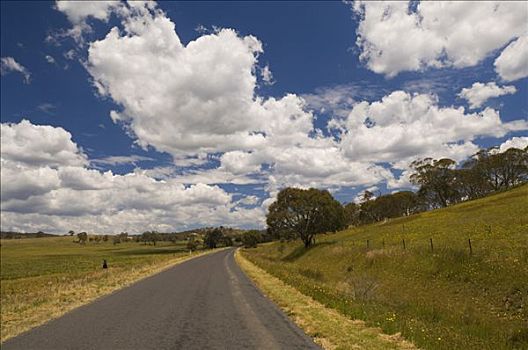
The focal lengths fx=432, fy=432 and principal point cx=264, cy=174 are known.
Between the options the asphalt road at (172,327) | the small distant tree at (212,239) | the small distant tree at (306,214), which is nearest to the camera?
the asphalt road at (172,327)

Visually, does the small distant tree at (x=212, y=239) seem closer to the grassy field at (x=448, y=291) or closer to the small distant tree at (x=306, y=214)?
the small distant tree at (x=306, y=214)

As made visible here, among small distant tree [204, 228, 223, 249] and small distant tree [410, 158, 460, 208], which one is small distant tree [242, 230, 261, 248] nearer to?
small distant tree [204, 228, 223, 249]

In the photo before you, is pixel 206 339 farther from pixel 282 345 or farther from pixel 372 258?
pixel 372 258

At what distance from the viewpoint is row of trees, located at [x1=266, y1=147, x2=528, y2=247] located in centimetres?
6431

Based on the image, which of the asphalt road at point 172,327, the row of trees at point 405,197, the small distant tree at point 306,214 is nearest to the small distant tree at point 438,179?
the row of trees at point 405,197

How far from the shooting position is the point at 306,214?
64812 millimetres

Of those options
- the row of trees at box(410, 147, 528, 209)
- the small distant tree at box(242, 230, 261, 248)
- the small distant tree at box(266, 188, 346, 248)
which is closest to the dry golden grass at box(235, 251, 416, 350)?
the small distant tree at box(266, 188, 346, 248)

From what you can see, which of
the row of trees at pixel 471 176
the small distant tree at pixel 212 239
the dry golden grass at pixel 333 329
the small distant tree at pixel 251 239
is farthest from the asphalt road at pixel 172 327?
the small distant tree at pixel 212 239

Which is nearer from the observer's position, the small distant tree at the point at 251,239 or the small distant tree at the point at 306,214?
the small distant tree at the point at 306,214

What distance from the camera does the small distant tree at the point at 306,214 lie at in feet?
209

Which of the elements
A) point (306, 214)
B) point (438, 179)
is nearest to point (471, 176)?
point (438, 179)

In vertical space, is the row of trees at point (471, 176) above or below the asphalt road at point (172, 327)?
above

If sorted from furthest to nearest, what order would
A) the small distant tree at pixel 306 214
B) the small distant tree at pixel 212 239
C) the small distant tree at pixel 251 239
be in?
the small distant tree at pixel 212 239 < the small distant tree at pixel 251 239 < the small distant tree at pixel 306 214

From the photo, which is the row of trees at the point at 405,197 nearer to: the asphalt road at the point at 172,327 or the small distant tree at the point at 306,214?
the small distant tree at the point at 306,214
